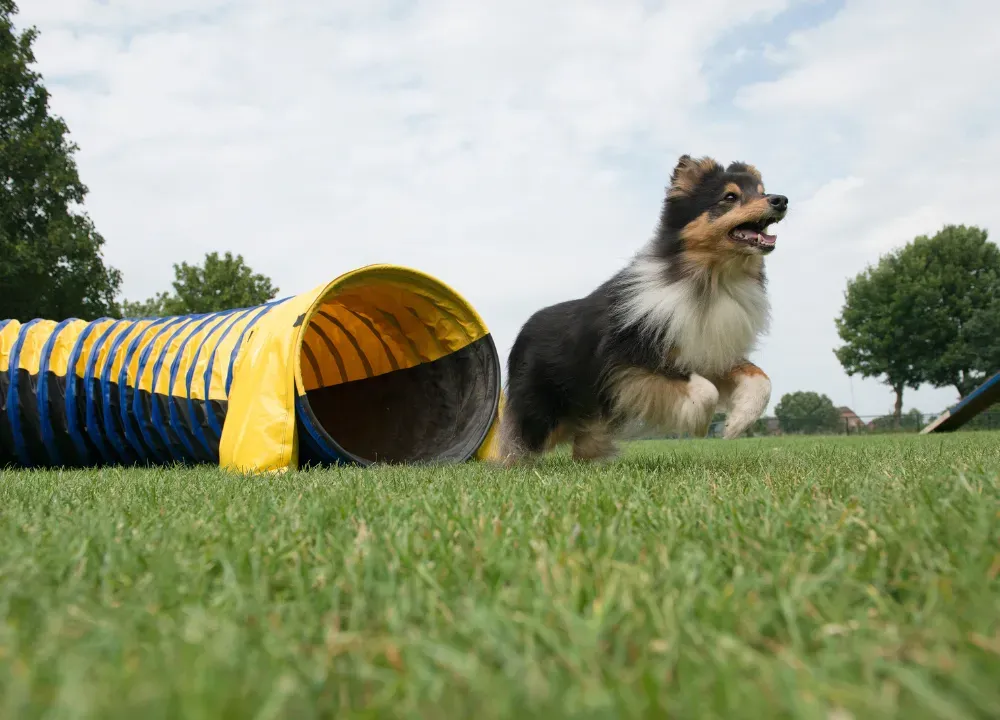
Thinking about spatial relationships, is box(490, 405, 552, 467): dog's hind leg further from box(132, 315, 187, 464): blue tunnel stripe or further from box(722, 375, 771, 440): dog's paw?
box(132, 315, 187, 464): blue tunnel stripe

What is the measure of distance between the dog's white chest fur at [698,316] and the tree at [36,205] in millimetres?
20351

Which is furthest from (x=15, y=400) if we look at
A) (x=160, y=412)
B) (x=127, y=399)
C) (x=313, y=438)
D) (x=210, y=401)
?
(x=313, y=438)

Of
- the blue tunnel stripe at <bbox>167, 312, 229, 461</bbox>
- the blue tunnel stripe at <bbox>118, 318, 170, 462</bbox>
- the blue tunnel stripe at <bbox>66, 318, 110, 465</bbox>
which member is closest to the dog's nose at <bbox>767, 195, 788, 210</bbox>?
the blue tunnel stripe at <bbox>167, 312, 229, 461</bbox>

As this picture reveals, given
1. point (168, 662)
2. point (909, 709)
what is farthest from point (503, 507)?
point (909, 709)

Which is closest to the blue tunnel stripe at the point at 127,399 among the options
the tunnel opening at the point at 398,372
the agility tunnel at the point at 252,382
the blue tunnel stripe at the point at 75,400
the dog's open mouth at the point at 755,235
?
the agility tunnel at the point at 252,382

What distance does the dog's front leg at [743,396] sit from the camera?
4457mm

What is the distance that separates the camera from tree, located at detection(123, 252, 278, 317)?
3275cm

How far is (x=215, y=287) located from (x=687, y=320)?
31943 mm

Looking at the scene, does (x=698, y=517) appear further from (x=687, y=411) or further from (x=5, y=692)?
(x=687, y=411)

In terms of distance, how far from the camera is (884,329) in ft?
127

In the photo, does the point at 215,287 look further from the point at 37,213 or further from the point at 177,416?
the point at 177,416

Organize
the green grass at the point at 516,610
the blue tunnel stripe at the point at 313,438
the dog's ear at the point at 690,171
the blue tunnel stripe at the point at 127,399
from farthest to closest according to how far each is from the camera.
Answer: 1. the blue tunnel stripe at the point at 127,399
2. the blue tunnel stripe at the point at 313,438
3. the dog's ear at the point at 690,171
4. the green grass at the point at 516,610

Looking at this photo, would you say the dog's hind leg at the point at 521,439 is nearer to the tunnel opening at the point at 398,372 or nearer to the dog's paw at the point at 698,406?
the tunnel opening at the point at 398,372

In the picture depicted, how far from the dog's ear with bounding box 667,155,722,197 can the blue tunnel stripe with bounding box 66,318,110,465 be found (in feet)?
19.4
